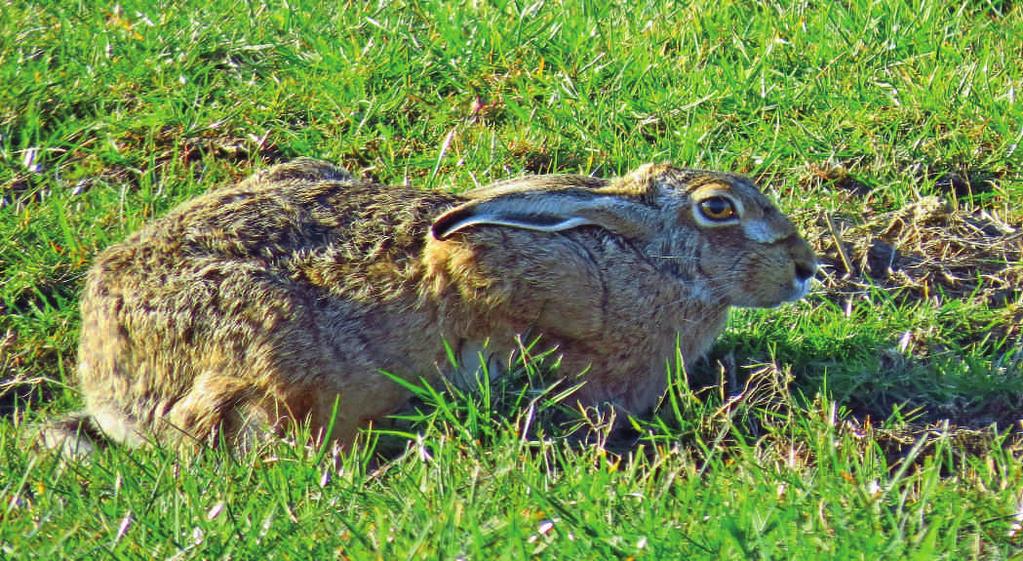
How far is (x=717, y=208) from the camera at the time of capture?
5188 mm

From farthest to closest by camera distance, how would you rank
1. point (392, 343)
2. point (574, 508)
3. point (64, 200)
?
point (64, 200) < point (392, 343) < point (574, 508)

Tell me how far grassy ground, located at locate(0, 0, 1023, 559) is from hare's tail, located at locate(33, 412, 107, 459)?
0.33 feet

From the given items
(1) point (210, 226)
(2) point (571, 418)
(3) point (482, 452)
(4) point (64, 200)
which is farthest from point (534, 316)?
(4) point (64, 200)

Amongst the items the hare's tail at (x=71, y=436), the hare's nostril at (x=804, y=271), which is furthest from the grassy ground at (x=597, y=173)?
the hare's nostril at (x=804, y=271)

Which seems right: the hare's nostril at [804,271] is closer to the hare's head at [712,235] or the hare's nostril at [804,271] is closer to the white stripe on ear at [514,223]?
the hare's head at [712,235]

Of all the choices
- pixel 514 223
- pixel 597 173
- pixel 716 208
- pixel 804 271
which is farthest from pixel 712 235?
pixel 597 173

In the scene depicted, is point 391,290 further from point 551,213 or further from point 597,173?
point 597,173

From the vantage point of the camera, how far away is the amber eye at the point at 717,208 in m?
5.18

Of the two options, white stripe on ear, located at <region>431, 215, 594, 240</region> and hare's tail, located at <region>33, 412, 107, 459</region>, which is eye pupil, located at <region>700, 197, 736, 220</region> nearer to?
white stripe on ear, located at <region>431, 215, 594, 240</region>

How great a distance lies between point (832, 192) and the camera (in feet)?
19.7

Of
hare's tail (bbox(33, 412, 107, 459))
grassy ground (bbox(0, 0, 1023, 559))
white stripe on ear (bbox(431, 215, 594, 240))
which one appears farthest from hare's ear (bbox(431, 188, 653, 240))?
hare's tail (bbox(33, 412, 107, 459))

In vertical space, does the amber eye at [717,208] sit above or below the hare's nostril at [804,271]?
above

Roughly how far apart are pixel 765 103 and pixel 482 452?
277 cm

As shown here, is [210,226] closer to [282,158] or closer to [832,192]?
[282,158]
